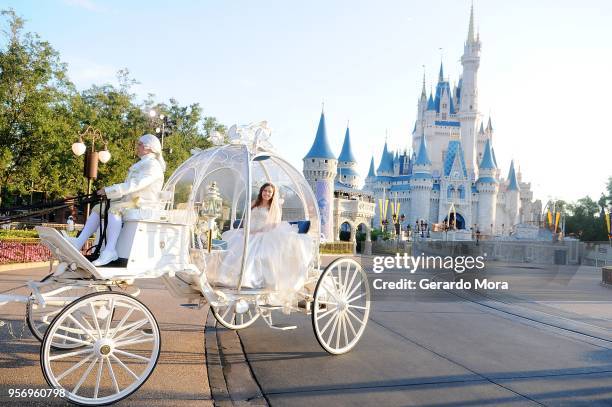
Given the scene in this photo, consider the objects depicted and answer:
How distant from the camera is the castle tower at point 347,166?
6775 centimetres

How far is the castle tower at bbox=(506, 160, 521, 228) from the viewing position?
270ft

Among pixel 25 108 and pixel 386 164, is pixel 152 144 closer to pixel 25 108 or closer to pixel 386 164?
pixel 25 108

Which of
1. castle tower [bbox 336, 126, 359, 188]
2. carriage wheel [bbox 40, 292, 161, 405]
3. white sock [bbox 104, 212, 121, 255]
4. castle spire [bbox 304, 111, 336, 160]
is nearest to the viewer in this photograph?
carriage wheel [bbox 40, 292, 161, 405]

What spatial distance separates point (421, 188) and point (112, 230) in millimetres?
72585

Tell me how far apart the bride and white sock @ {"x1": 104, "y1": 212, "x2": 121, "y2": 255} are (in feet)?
4.11

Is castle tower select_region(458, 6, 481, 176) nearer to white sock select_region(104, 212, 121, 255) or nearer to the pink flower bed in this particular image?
the pink flower bed

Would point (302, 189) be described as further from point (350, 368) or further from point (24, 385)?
point (24, 385)

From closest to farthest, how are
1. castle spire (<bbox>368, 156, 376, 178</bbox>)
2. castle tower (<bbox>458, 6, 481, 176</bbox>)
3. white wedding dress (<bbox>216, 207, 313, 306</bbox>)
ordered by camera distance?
white wedding dress (<bbox>216, 207, 313, 306</bbox>)
castle tower (<bbox>458, 6, 481, 176</bbox>)
castle spire (<bbox>368, 156, 376, 178</bbox>)

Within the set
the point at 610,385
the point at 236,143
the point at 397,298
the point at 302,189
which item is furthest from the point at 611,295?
the point at 236,143

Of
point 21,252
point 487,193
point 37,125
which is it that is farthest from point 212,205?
point 487,193

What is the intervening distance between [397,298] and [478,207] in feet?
229

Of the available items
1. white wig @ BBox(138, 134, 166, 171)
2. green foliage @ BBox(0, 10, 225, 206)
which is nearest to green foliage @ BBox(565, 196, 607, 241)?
green foliage @ BBox(0, 10, 225, 206)

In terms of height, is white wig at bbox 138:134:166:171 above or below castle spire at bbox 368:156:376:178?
below

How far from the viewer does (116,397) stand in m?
3.69
